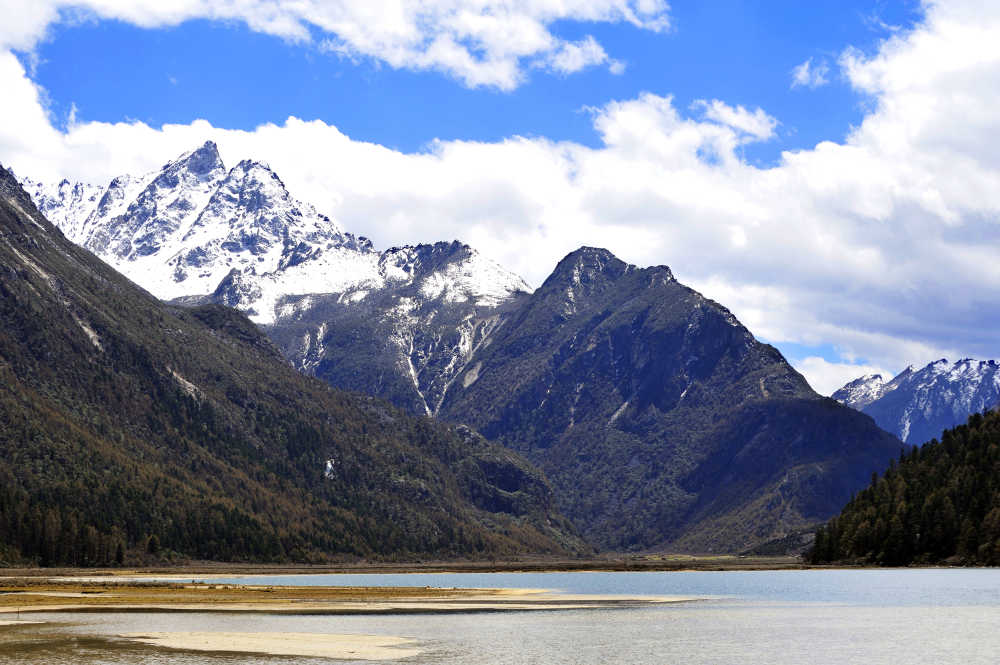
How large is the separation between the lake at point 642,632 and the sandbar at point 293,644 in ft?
9.10

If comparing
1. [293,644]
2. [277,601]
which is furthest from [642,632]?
[277,601]

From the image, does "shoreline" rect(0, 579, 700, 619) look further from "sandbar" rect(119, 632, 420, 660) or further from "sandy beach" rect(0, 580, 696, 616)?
"sandbar" rect(119, 632, 420, 660)

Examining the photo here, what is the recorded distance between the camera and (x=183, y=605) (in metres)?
162

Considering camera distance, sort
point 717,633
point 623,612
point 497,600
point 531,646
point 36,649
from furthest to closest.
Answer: point 497,600 < point 623,612 < point 717,633 < point 531,646 < point 36,649

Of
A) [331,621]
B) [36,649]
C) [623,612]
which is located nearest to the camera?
[36,649]

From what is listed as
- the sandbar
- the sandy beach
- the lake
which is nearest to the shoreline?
the sandy beach

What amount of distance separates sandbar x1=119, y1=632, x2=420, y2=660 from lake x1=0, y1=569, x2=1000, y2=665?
277 centimetres

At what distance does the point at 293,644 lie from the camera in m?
111

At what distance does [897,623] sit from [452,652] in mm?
50675

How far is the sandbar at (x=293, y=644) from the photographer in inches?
4075

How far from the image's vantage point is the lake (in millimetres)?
98875

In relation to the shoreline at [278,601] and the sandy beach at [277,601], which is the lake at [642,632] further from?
the sandy beach at [277,601]

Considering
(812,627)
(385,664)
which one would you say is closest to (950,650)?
(812,627)

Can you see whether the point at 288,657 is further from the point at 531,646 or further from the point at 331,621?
the point at 331,621
